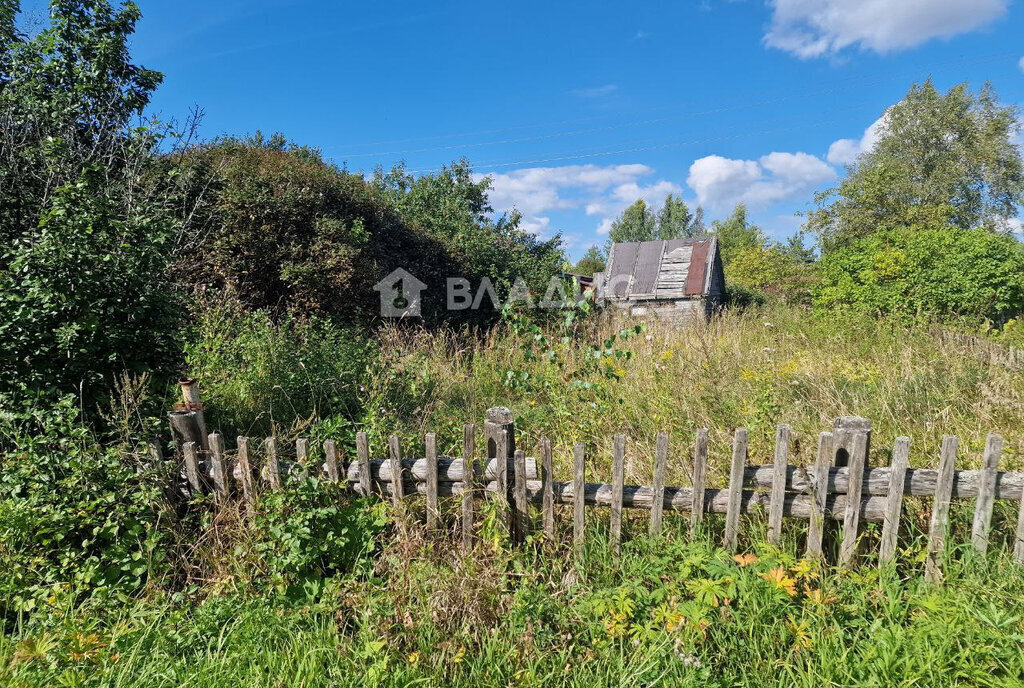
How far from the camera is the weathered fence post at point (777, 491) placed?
8.42 feet

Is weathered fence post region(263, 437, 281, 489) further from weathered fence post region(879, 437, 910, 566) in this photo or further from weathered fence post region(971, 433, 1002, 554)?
weathered fence post region(971, 433, 1002, 554)

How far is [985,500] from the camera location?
252 cm

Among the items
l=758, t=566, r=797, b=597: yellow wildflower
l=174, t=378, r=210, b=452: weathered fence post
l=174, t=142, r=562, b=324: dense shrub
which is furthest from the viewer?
l=174, t=142, r=562, b=324: dense shrub

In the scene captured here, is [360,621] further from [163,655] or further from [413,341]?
[413,341]

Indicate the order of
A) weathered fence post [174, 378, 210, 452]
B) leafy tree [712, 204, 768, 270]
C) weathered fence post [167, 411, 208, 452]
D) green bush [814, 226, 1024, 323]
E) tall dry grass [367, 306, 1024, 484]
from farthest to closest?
leafy tree [712, 204, 768, 270] < green bush [814, 226, 1024, 323] < tall dry grass [367, 306, 1024, 484] < weathered fence post [174, 378, 210, 452] < weathered fence post [167, 411, 208, 452]

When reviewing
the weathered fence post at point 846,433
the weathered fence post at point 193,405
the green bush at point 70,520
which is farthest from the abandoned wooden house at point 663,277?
the green bush at point 70,520

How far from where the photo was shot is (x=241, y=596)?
270 cm

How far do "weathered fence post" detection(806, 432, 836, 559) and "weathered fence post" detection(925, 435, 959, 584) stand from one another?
1.55 feet

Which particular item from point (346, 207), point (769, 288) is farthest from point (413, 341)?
point (769, 288)

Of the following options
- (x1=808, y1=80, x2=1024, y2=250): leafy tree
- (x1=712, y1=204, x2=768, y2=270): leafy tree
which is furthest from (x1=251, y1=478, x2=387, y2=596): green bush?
(x1=712, y1=204, x2=768, y2=270): leafy tree

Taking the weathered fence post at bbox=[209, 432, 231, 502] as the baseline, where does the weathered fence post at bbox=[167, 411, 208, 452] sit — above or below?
above

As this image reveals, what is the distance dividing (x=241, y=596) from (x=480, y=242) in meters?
10.3

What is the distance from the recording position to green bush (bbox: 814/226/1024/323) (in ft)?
31.8

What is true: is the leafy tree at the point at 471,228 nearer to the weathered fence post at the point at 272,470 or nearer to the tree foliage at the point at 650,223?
the weathered fence post at the point at 272,470
